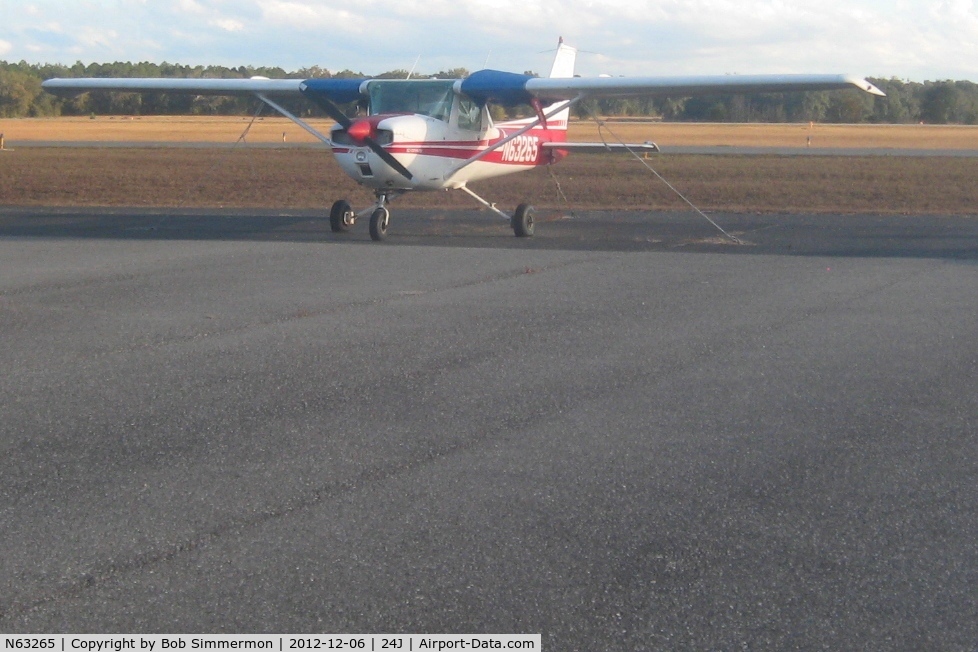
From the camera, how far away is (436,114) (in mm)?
16703

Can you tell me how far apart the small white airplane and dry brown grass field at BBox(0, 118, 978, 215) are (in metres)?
4.41

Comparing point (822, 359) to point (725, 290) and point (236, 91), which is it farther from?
point (236, 91)

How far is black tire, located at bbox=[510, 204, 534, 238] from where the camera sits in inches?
661

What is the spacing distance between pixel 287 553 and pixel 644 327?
18.0 feet

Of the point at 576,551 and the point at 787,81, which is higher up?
the point at 787,81

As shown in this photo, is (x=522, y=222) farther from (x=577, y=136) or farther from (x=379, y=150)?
(x=577, y=136)

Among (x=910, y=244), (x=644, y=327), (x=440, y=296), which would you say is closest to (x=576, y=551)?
(x=644, y=327)

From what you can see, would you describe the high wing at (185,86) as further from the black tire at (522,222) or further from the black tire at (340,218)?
the black tire at (522,222)

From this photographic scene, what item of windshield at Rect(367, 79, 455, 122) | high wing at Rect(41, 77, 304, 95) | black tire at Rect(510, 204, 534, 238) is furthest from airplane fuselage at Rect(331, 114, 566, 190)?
high wing at Rect(41, 77, 304, 95)

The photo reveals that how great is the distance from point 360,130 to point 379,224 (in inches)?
59.8

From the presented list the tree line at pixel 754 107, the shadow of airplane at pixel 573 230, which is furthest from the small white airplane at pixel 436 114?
the tree line at pixel 754 107

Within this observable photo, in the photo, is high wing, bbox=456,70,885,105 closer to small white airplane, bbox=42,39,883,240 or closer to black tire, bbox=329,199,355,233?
small white airplane, bbox=42,39,883,240

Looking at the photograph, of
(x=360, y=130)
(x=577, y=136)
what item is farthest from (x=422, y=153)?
(x=577, y=136)

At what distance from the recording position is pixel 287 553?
164 inches
